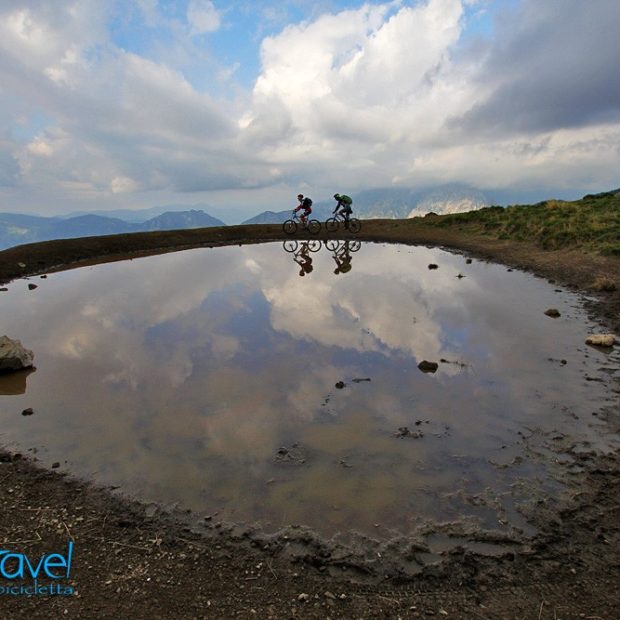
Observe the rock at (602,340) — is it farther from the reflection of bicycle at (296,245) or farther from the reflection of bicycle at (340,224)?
the reflection of bicycle at (340,224)

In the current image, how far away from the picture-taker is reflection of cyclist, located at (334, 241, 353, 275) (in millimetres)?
24391

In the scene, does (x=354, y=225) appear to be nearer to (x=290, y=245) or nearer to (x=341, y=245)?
(x=341, y=245)

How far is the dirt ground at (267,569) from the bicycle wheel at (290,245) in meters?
28.1

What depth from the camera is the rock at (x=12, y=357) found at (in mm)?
11719

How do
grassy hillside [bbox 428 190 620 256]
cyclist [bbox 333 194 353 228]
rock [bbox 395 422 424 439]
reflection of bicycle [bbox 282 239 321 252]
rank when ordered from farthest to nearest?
1. reflection of bicycle [bbox 282 239 321 252]
2. cyclist [bbox 333 194 353 228]
3. grassy hillside [bbox 428 190 620 256]
4. rock [bbox 395 422 424 439]

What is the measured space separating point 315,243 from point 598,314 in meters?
25.0

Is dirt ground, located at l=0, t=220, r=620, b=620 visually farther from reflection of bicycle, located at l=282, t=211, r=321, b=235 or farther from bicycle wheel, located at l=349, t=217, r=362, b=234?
bicycle wheel, located at l=349, t=217, r=362, b=234

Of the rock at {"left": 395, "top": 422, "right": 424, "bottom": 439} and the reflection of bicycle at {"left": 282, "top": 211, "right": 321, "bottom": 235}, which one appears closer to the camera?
the rock at {"left": 395, "top": 422, "right": 424, "bottom": 439}

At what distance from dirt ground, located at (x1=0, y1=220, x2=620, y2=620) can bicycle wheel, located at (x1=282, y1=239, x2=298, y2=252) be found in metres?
28.1

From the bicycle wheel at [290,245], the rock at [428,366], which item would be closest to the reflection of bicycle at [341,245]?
the bicycle wheel at [290,245]

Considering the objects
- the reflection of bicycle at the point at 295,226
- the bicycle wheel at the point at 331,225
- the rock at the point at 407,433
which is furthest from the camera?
the bicycle wheel at the point at 331,225

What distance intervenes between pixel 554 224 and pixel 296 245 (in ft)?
67.0

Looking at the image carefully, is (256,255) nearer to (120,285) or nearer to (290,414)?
(120,285)

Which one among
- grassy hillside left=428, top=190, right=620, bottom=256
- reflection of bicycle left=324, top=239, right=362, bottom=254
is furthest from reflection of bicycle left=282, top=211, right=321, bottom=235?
grassy hillside left=428, top=190, right=620, bottom=256
